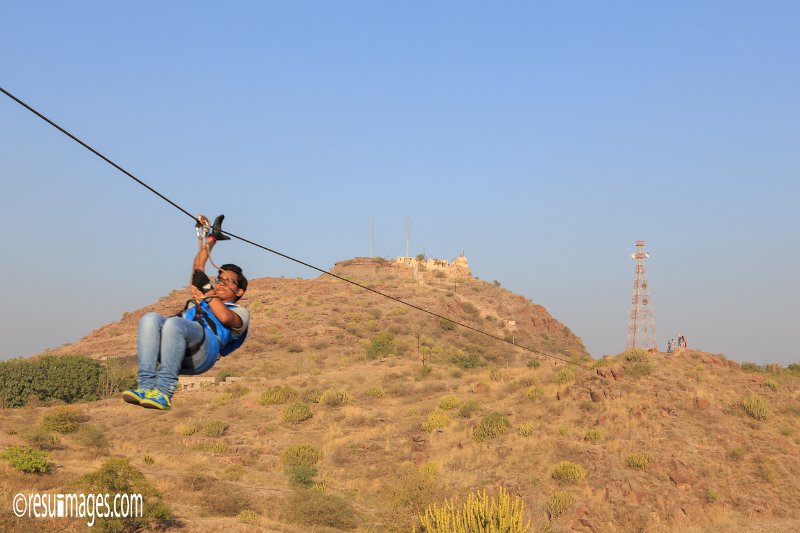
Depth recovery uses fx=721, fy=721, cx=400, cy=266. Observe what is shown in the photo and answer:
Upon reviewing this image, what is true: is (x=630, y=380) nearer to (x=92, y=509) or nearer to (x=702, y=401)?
(x=702, y=401)

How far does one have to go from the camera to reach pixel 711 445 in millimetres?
34812

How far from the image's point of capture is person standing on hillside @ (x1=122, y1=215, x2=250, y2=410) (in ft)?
21.1

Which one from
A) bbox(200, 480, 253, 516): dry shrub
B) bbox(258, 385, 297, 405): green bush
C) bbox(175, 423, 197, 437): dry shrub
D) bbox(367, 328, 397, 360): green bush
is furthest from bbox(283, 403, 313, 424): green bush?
bbox(367, 328, 397, 360): green bush

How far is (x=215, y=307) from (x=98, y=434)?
125ft

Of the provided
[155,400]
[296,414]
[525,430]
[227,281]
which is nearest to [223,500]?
[525,430]

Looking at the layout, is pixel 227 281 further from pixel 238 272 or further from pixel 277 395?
pixel 277 395

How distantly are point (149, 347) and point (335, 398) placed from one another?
43666 mm

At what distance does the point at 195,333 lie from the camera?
6.78m

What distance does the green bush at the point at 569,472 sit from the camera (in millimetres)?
32344

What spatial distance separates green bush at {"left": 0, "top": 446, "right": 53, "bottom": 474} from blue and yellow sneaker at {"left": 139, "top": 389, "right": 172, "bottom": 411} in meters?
28.4

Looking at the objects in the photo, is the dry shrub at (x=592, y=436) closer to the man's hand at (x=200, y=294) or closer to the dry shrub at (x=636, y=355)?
the dry shrub at (x=636, y=355)

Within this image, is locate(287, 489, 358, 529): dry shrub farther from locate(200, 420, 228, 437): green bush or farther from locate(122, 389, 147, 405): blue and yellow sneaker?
locate(122, 389, 147, 405): blue and yellow sneaker

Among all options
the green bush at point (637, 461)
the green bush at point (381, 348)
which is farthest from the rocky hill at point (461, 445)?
the green bush at point (381, 348)

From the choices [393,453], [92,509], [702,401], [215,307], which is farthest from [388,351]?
[215,307]
